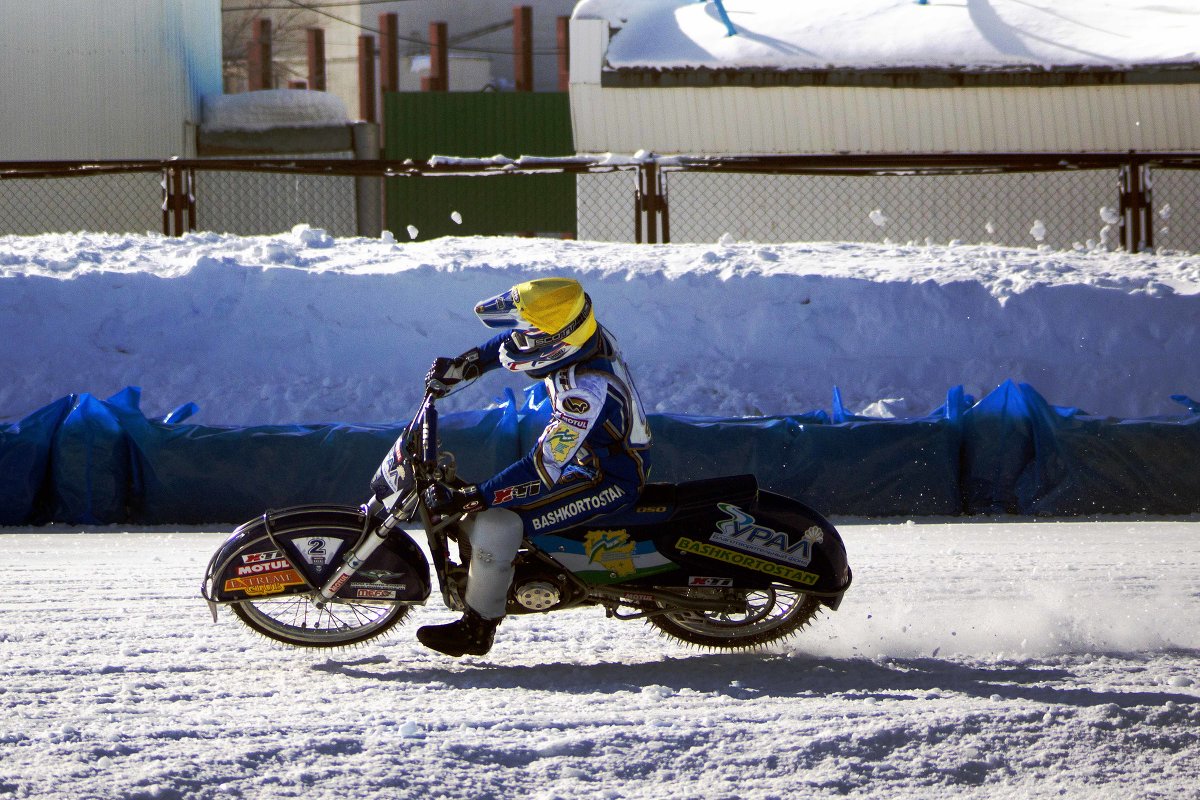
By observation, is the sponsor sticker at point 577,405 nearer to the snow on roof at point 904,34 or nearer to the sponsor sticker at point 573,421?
the sponsor sticker at point 573,421

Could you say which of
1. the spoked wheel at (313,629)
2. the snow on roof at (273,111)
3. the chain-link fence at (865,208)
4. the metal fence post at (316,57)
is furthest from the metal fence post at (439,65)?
the spoked wheel at (313,629)

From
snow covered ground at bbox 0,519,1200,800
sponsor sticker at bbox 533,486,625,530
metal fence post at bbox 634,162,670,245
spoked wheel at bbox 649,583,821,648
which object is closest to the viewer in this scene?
snow covered ground at bbox 0,519,1200,800

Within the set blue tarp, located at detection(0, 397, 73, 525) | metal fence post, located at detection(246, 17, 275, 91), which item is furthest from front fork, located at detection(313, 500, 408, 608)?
metal fence post, located at detection(246, 17, 275, 91)

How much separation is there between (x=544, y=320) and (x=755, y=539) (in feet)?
3.61

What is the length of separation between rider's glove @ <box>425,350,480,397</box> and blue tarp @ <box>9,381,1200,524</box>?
3.77 meters

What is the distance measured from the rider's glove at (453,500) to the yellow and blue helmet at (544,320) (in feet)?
1.58

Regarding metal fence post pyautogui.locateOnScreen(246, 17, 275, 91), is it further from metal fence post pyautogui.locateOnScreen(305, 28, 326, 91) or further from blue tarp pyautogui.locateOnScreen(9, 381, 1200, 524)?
blue tarp pyautogui.locateOnScreen(9, 381, 1200, 524)

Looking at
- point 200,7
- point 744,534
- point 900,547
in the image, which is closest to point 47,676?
point 744,534

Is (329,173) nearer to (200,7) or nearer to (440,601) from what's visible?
(440,601)

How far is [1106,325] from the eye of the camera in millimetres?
12164

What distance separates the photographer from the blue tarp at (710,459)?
29.3 feet

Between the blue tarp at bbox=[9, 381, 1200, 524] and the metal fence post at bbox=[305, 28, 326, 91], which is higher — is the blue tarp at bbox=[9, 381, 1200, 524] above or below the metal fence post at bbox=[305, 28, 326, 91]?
below

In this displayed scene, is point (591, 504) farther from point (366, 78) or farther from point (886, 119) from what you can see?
point (366, 78)

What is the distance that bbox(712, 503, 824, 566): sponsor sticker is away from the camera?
17.0ft
